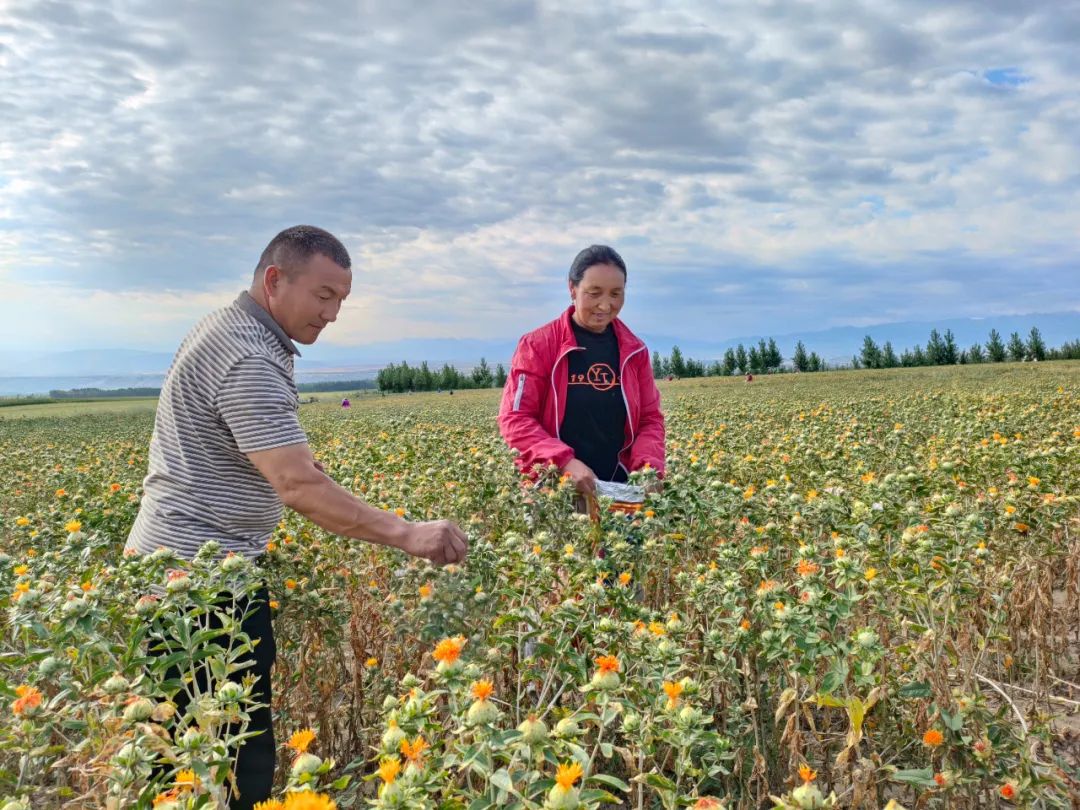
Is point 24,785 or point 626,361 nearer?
point 24,785

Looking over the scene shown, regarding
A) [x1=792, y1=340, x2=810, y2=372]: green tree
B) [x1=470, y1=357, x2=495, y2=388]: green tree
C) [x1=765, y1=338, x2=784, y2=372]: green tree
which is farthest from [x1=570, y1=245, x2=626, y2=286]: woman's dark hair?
[x1=470, y1=357, x2=495, y2=388]: green tree

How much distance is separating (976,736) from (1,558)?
318 cm

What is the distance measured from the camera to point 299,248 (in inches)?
107

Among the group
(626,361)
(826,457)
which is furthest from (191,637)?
(826,457)

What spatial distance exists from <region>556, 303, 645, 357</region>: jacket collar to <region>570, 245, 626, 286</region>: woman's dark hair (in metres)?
0.26

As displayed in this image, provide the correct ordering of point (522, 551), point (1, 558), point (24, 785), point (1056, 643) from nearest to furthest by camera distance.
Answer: point (24, 785), point (1, 558), point (522, 551), point (1056, 643)

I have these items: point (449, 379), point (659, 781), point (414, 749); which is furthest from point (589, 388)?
point (449, 379)

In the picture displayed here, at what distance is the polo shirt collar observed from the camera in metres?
2.77

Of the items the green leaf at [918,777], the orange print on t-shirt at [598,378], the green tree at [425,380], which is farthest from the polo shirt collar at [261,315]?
the green tree at [425,380]

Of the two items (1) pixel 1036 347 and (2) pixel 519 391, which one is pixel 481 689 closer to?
(2) pixel 519 391

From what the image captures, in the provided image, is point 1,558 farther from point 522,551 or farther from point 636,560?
point 636,560

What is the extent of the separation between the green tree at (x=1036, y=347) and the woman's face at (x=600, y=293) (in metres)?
65.1

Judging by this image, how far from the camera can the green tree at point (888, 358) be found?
6231 cm

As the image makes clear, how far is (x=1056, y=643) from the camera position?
13.5ft
